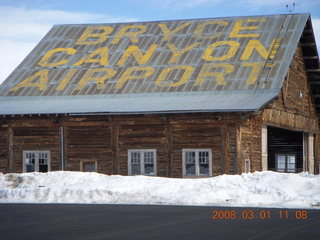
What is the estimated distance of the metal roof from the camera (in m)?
40.5

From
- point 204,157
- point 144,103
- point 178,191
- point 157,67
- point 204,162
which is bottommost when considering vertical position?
point 178,191

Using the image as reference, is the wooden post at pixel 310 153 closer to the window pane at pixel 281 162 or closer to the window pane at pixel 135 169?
the window pane at pixel 281 162

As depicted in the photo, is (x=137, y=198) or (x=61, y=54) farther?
(x=61, y=54)

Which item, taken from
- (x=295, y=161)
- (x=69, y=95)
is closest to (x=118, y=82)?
(x=69, y=95)

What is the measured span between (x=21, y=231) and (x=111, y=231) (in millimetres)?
2111

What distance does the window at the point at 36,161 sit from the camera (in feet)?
134

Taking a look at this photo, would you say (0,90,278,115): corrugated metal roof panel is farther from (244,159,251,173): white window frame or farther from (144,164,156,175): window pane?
(244,159,251,173): white window frame

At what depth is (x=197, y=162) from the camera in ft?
126

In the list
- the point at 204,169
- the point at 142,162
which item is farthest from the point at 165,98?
the point at 204,169

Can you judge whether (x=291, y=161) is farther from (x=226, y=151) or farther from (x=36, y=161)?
(x=36, y=161)

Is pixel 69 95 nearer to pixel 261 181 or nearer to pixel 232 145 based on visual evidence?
pixel 232 145

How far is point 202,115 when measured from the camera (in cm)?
3831
